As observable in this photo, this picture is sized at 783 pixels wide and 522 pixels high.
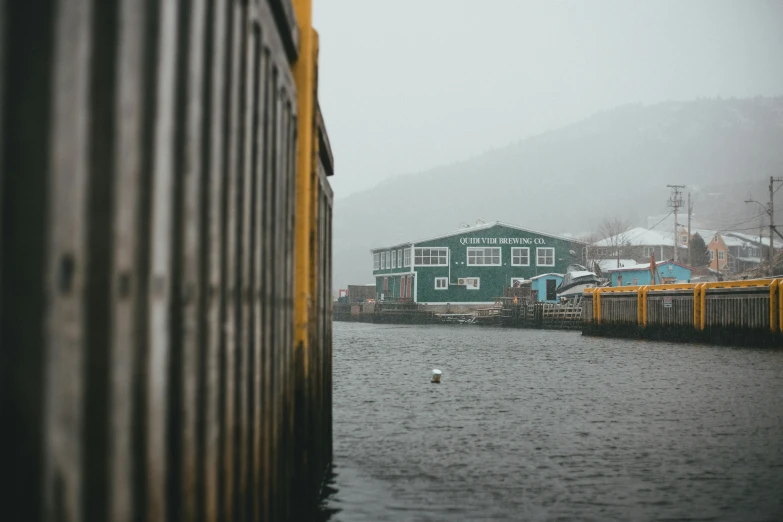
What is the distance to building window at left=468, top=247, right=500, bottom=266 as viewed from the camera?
243 feet

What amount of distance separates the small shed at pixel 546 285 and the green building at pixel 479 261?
12.6 feet

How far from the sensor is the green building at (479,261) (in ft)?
242

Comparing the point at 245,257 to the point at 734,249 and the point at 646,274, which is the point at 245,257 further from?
the point at 734,249

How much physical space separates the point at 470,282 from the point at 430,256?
14.0 ft

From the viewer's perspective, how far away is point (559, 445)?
11.0 m

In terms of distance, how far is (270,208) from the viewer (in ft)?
15.1

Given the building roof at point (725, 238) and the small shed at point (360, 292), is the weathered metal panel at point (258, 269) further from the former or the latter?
the building roof at point (725, 238)

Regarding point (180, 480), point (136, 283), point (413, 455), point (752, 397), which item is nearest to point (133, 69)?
point (136, 283)

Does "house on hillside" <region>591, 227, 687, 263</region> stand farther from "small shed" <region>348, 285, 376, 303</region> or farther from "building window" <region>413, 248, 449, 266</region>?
"building window" <region>413, 248, 449, 266</region>

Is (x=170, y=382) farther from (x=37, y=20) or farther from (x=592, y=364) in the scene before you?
(x=592, y=364)

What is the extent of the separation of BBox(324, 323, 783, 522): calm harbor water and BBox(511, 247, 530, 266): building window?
52335mm

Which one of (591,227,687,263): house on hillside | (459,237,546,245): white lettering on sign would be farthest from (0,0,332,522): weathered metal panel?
(591,227,687,263): house on hillside

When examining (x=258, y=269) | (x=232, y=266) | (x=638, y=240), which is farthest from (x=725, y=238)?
(x=232, y=266)

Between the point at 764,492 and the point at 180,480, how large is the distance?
23.8 ft
